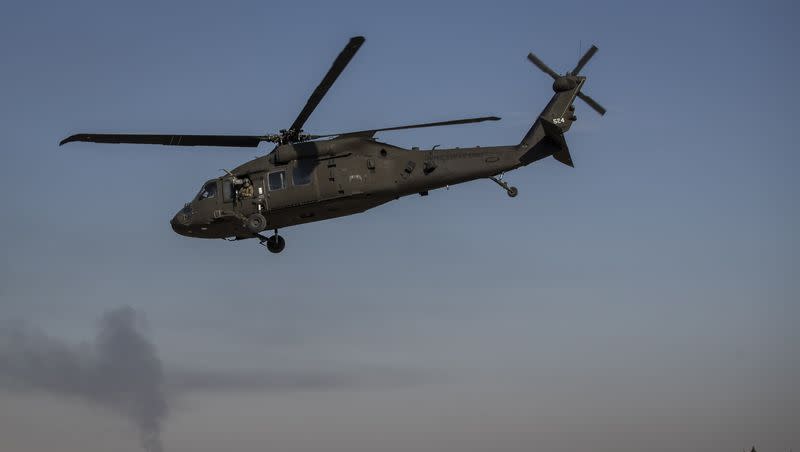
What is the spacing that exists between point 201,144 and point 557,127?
49.0ft

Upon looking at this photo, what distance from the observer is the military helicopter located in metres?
46.8

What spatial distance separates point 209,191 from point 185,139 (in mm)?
2613

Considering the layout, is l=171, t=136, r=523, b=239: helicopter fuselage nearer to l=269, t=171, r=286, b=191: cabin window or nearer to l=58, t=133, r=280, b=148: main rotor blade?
l=269, t=171, r=286, b=191: cabin window

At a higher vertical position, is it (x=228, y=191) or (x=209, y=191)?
(x=209, y=191)

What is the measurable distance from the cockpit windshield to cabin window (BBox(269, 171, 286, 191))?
9.59ft

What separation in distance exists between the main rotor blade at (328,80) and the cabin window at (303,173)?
1703 mm

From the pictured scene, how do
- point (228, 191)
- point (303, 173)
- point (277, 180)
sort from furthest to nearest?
point (228, 191), point (277, 180), point (303, 173)

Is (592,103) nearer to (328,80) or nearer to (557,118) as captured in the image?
(557,118)

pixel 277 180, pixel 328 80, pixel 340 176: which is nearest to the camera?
pixel 328 80

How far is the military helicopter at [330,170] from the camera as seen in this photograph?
4681 cm

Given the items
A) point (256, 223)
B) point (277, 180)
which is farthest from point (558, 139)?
point (256, 223)

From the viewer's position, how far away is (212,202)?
162 ft

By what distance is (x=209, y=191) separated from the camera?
1953 inches

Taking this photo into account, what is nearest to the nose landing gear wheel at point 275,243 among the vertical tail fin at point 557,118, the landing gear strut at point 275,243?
the landing gear strut at point 275,243
